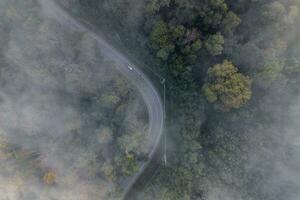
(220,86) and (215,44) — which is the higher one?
(215,44)

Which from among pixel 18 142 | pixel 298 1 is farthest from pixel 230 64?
pixel 18 142

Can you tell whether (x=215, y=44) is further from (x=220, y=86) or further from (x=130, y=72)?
(x=130, y=72)

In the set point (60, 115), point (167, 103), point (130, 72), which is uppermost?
point (130, 72)

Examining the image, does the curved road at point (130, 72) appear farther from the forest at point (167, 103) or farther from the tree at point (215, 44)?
the tree at point (215, 44)

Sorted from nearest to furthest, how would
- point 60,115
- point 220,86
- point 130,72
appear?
1. point 220,86
2. point 60,115
3. point 130,72

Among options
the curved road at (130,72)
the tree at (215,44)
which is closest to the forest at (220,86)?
the tree at (215,44)

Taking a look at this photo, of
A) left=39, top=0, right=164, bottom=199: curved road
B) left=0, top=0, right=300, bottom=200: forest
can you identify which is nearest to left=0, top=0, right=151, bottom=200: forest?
left=0, top=0, right=300, bottom=200: forest

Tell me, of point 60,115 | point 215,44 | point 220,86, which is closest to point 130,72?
point 60,115
